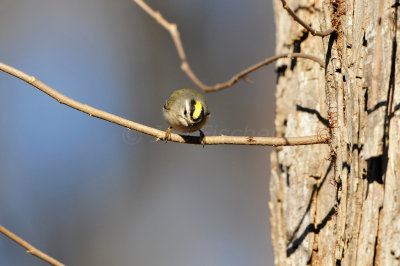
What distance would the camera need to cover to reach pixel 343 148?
2129mm

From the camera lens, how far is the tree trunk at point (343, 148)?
69.2 inches

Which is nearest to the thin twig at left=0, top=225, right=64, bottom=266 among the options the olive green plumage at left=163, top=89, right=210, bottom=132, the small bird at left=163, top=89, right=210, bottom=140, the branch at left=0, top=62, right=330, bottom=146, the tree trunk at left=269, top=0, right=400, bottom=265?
the branch at left=0, top=62, right=330, bottom=146

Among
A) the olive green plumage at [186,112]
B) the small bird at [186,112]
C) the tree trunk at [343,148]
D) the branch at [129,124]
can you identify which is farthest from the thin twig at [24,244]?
the olive green plumage at [186,112]

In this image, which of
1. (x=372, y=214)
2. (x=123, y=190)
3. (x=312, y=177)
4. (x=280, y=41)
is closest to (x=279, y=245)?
(x=312, y=177)

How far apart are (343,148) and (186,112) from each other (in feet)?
Answer: 6.08

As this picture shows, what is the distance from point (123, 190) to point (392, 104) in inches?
257

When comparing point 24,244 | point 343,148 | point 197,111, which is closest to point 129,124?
point 24,244

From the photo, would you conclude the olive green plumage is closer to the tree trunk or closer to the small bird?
the small bird

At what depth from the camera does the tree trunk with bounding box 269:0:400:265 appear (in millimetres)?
1759

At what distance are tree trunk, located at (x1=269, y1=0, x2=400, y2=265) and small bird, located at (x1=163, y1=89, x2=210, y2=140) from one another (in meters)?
0.79

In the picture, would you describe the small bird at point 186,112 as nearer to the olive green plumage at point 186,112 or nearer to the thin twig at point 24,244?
the olive green plumage at point 186,112

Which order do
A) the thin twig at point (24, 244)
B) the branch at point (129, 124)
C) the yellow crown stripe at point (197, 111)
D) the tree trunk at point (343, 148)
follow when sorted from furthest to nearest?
the yellow crown stripe at point (197, 111) → the branch at point (129, 124) → the thin twig at point (24, 244) → the tree trunk at point (343, 148)

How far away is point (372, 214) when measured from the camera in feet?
5.91

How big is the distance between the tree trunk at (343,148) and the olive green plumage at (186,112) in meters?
0.79
